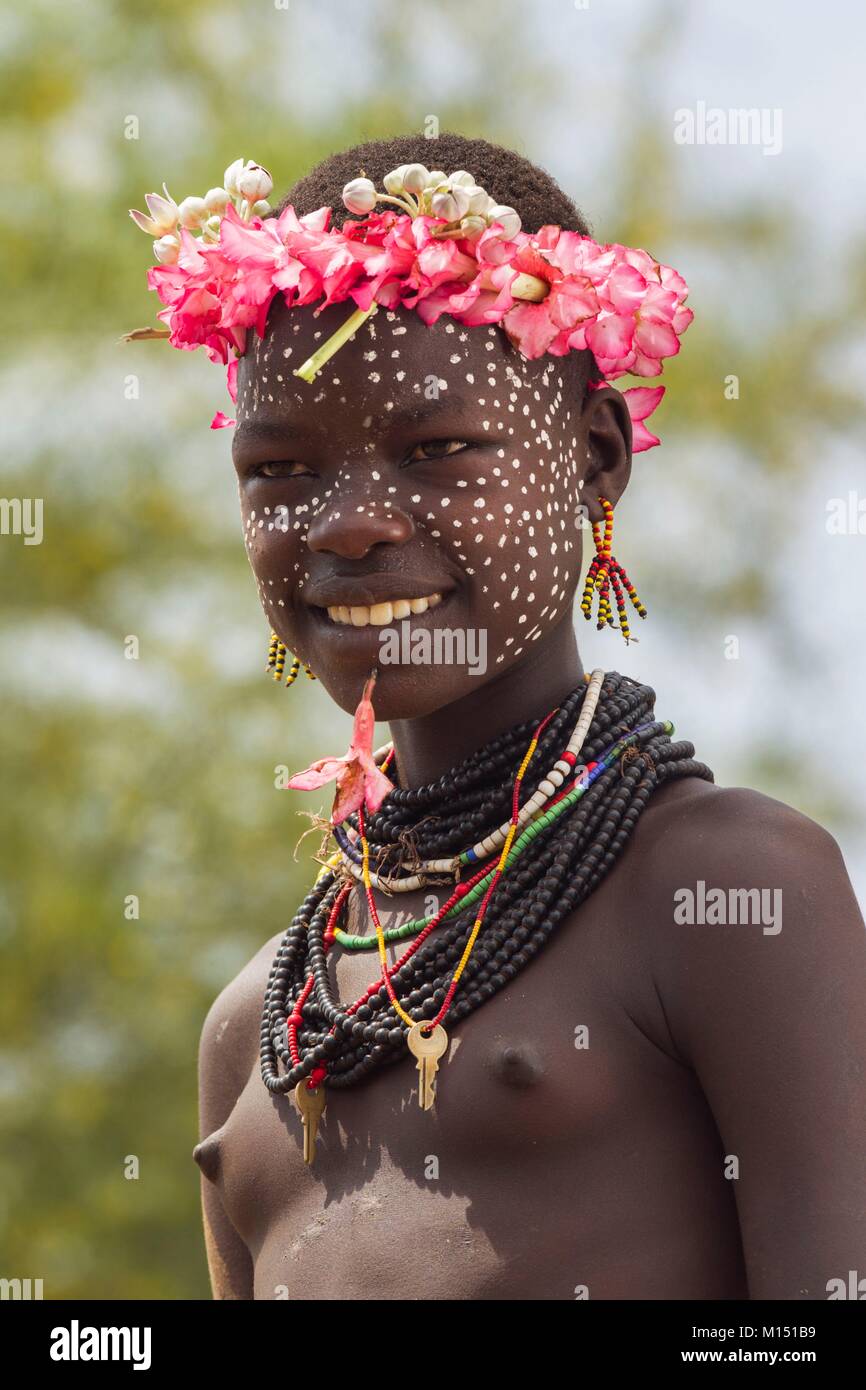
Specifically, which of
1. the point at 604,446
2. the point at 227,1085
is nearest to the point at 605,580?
the point at 604,446

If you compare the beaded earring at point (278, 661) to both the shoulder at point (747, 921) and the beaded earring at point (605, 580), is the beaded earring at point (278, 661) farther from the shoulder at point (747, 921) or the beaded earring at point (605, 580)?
the shoulder at point (747, 921)

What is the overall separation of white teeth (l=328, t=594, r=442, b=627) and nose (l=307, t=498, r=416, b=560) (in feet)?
0.25

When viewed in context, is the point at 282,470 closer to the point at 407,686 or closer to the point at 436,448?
the point at 436,448

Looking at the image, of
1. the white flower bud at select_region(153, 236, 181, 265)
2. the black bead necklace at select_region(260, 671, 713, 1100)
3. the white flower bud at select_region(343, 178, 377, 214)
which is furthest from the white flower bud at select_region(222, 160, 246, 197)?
the black bead necklace at select_region(260, 671, 713, 1100)

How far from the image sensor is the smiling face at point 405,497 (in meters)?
2.60

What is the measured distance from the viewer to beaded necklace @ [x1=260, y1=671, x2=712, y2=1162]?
2572 millimetres

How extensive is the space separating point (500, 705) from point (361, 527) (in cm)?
41

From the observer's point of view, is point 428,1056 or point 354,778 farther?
point 354,778

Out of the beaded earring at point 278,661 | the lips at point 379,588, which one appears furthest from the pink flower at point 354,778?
the beaded earring at point 278,661

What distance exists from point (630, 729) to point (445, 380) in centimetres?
58

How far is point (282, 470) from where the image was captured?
2.73 metres

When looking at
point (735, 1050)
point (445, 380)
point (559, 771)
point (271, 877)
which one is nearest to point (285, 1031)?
point (559, 771)

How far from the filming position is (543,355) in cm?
274

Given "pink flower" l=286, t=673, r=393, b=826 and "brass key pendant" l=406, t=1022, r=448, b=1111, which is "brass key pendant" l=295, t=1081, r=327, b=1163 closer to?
"brass key pendant" l=406, t=1022, r=448, b=1111
